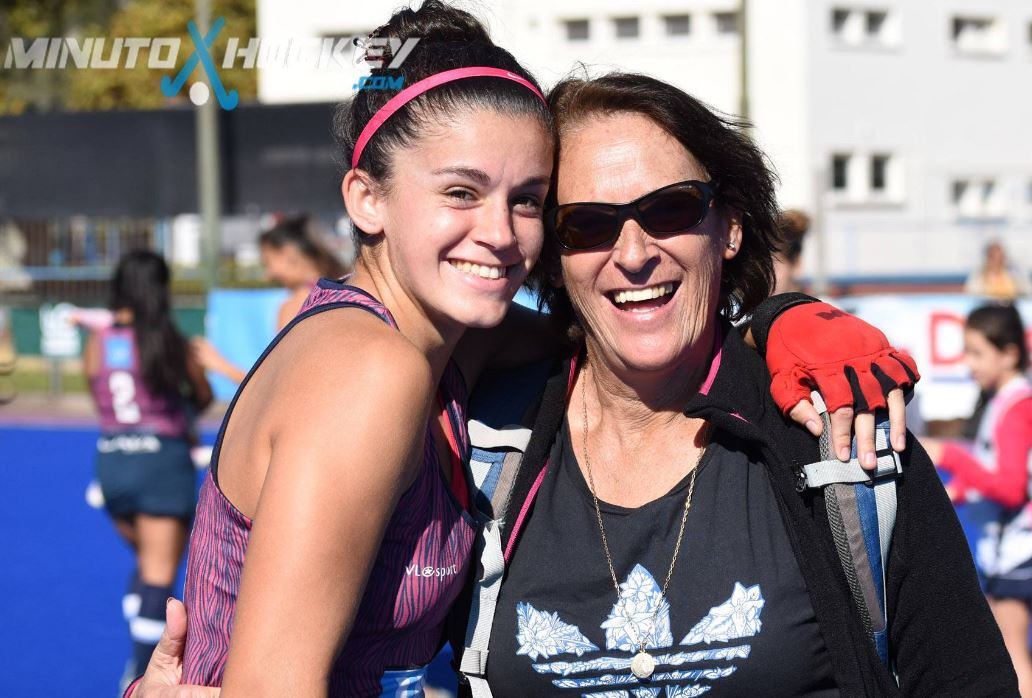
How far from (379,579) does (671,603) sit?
1.93ft

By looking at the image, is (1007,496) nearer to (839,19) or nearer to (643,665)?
(643,665)

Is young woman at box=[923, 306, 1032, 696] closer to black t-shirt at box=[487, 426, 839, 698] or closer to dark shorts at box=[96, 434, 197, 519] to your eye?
black t-shirt at box=[487, 426, 839, 698]

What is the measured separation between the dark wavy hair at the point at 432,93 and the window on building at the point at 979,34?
1225 inches

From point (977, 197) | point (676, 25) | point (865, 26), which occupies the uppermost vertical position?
point (676, 25)

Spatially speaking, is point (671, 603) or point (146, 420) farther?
point (146, 420)

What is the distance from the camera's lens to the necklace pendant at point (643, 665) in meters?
2.28

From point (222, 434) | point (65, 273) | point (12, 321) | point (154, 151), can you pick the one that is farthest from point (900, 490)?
point (65, 273)

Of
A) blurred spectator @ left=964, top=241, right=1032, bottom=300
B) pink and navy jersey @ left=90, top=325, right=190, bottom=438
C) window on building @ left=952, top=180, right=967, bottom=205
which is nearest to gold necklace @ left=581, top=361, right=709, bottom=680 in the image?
pink and navy jersey @ left=90, top=325, right=190, bottom=438

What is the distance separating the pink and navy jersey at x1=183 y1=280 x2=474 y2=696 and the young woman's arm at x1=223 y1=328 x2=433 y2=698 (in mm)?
217

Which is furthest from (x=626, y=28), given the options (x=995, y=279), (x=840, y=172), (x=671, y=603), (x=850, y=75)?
(x=671, y=603)

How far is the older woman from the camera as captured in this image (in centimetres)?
219

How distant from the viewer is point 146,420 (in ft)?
22.2

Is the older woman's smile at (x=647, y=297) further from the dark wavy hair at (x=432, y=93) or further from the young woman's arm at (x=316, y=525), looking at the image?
the young woman's arm at (x=316, y=525)

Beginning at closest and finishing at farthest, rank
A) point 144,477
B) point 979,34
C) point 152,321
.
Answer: point 144,477 → point 152,321 → point 979,34
